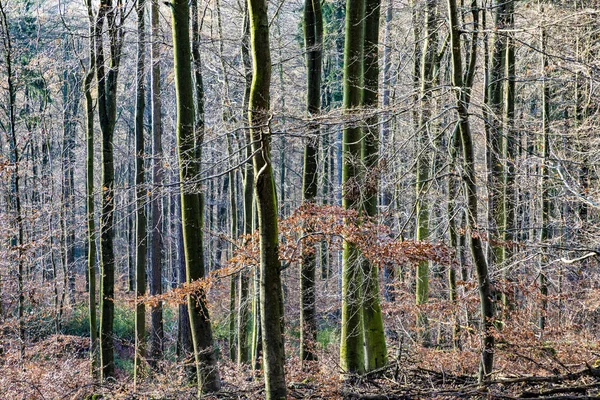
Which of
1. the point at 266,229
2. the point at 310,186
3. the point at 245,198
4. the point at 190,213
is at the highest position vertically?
the point at 310,186

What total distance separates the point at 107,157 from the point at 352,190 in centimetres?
606

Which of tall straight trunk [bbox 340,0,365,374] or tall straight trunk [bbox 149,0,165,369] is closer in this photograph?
tall straight trunk [bbox 340,0,365,374]

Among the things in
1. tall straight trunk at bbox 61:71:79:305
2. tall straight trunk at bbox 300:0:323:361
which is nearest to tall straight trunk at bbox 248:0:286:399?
tall straight trunk at bbox 300:0:323:361

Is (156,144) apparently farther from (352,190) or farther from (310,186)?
(352,190)

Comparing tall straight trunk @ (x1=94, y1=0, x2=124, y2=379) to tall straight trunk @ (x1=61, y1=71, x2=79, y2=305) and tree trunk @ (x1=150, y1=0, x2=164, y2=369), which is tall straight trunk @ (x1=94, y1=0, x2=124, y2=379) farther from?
tall straight trunk @ (x1=61, y1=71, x2=79, y2=305)

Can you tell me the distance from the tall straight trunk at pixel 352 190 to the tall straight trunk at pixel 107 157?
4.98 metres

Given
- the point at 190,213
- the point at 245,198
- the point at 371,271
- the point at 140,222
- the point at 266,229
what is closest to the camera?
the point at 266,229

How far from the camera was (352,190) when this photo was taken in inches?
301

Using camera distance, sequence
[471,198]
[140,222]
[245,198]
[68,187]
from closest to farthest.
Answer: [471,198], [140,222], [245,198], [68,187]

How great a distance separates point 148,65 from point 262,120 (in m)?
8.13

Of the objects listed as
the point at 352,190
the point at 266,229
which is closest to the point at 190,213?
the point at 266,229

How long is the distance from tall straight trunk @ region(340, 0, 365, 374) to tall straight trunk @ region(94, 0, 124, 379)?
16.3 feet

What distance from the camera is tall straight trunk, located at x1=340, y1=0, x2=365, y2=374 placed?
25.9ft

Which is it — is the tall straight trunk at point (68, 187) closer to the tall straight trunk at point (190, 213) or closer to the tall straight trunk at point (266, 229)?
the tall straight trunk at point (190, 213)
